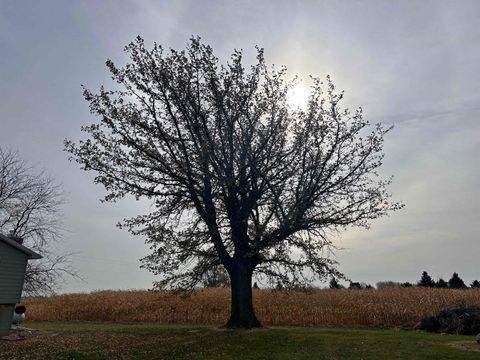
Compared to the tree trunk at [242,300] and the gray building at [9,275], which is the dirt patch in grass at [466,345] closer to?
the tree trunk at [242,300]

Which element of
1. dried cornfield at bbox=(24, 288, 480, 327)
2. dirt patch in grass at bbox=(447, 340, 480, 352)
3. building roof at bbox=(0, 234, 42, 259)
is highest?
building roof at bbox=(0, 234, 42, 259)

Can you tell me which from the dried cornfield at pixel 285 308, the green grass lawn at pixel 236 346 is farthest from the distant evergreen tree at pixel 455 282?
the green grass lawn at pixel 236 346

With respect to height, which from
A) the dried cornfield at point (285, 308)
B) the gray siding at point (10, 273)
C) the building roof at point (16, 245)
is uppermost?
the building roof at point (16, 245)

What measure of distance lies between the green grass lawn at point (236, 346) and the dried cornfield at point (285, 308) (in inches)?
218

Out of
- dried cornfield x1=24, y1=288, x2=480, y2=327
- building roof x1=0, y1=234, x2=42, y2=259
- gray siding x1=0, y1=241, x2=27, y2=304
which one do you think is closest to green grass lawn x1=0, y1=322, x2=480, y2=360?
gray siding x1=0, y1=241, x2=27, y2=304

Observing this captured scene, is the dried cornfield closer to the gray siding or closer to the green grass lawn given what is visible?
the green grass lawn

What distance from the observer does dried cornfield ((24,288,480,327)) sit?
2789 centimetres

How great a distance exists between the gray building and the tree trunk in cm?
1227

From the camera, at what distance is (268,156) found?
23.7 m

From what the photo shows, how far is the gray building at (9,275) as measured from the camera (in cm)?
2348

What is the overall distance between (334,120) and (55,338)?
1831 cm

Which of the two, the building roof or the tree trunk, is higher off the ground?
the building roof

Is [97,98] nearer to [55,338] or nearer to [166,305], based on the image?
[55,338]

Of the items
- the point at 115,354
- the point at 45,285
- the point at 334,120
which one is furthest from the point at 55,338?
the point at 45,285
